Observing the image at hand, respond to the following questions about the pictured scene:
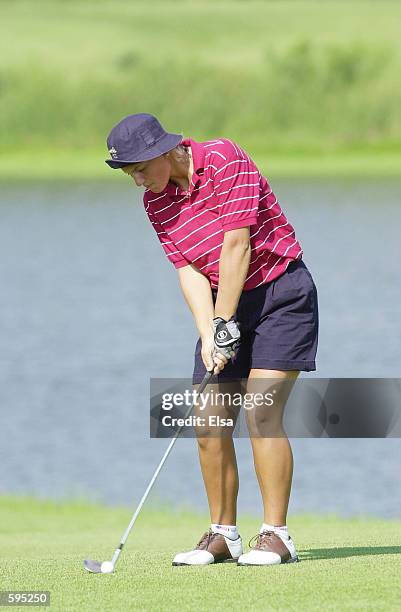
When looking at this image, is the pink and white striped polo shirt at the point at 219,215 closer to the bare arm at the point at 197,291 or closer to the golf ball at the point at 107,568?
the bare arm at the point at 197,291

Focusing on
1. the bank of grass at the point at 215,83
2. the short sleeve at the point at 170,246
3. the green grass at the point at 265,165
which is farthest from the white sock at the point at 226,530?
the bank of grass at the point at 215,83

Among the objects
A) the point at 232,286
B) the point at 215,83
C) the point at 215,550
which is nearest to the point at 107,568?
the point at 215,550

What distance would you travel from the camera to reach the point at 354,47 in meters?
81.5

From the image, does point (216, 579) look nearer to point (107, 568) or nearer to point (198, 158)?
point (107, 568)

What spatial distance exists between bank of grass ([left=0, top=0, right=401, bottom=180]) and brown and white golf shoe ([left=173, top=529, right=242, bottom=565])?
60249mm

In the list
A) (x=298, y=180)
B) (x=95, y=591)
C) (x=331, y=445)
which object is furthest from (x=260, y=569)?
(x=298, y=180)

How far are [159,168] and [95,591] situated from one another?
5.93 feet

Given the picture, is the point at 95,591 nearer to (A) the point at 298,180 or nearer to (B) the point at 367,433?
(B) the point at 367,433

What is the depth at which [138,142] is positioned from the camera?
6582 mm

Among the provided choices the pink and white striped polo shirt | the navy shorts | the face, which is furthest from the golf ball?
the face

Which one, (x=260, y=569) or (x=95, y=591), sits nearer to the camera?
(x=95, y=591)

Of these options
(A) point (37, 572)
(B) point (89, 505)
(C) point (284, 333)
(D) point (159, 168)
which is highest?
(D) point (159, 168)

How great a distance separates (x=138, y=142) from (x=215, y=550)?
1815 mm

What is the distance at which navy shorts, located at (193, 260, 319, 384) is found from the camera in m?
6.77
